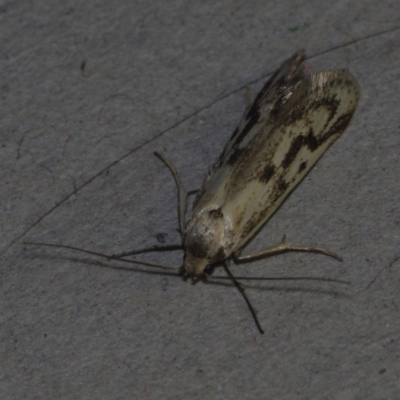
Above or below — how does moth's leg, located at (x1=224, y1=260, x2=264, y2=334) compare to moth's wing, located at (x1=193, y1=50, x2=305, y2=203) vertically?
below

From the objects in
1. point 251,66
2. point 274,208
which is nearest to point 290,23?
point 251,66

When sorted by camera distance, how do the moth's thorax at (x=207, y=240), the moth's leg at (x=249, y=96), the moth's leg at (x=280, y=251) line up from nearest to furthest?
the moth's thorax at (x=207, y=240) < the moth's leg at (x=280, y=251) < the moth's leg at (x=249, y=96)

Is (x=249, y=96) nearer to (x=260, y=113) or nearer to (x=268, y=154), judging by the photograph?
(x=260, y=113)

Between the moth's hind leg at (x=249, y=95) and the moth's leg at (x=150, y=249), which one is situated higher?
the moth's hind leg at (x=249, y=95)

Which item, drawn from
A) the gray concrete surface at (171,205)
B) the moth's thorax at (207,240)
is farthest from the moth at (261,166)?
the gray concrete surface at (171,205)

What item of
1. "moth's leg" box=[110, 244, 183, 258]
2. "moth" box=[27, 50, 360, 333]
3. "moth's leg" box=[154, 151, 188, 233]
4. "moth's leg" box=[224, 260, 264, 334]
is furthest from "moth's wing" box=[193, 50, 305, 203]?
"moth's leg" box=[224, 260, 264, 334]

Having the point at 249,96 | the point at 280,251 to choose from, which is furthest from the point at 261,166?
the point at 249,96

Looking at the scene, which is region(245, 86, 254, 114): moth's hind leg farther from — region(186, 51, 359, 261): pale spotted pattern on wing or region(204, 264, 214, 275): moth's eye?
region(204, 264, 214, 275): moth's eye

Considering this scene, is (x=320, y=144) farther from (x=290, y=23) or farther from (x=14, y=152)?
(x=14, y=152)

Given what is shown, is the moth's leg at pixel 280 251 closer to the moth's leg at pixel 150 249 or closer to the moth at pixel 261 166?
the moth at pixel 261 166
